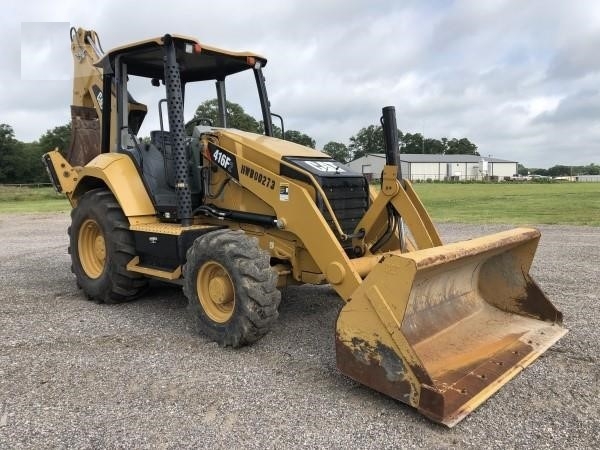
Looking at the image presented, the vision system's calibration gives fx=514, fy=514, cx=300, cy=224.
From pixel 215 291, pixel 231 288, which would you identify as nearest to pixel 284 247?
pixel 231 288

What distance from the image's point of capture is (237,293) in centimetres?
457

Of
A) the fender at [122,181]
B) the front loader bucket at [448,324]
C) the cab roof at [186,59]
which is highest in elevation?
the cab roof at [186,59]

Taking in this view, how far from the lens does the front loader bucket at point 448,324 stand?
3.50 m

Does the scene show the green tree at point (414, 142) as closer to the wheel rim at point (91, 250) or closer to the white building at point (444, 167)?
the white building at point (444, 167)

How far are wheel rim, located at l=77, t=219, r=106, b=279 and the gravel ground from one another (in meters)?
0.68

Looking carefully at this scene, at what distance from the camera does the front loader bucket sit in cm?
350

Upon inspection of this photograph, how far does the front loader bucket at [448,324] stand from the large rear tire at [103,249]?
3.31 m

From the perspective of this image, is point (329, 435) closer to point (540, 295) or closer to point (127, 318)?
point (540, 295)

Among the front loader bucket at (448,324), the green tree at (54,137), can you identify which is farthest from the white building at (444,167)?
the front loader bucket at (448,324)

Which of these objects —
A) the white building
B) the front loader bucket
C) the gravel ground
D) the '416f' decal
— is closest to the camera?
the gravel ground

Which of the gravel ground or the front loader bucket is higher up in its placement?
the front loader bucket

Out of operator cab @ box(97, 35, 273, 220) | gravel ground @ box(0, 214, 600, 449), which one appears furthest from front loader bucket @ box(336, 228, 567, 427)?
operator cab @ box(97, 35, 273, 220)

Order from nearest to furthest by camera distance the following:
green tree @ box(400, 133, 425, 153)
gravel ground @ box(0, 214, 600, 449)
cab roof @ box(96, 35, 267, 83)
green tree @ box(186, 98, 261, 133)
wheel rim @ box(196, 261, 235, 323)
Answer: gravel ground @ box(0, 214, 600, 449) → wheel rim @ box(196, 261, 235, 323) → cab roof @ box(96, 35, 267, 83) → green tree @ box(186, 98, 261, 133) → green tree @ box(400, 133, 425, 153)

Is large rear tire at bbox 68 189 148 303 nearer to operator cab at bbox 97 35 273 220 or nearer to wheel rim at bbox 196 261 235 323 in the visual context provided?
operator cab at bbox 97 35 273 220
